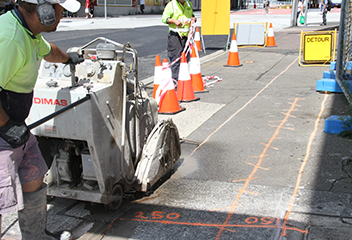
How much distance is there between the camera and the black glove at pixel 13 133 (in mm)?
2281

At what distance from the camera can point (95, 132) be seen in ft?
9.70

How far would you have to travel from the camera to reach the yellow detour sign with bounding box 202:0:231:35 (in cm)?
1259

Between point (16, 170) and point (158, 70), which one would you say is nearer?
point (16, 170)

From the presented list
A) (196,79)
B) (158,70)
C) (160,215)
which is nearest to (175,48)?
(196,79)

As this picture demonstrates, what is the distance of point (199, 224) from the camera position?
3.08m

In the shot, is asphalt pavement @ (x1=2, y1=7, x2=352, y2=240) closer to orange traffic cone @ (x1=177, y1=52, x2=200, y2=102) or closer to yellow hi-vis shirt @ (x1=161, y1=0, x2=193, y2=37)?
orange traffic cone @ (x1=177, y1=52, x2=200, y2=102)

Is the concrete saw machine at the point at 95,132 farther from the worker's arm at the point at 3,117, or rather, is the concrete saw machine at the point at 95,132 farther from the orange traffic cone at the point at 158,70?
the orange traffic cone at the point at 158,70

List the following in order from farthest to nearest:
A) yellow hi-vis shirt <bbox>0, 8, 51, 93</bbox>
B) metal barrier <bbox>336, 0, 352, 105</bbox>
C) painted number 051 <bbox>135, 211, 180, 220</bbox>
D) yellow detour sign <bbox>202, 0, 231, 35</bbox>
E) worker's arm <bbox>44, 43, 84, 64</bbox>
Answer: yellow detour sign <bbox>202, 0, 231, 35</bbox> → metal barrier <bbox>336, 0, 352, 105</bbox> → painted number 051 <bbox>135, 211, 180, 220</bbox> → worker's arm <bbox>44, 43, 84, 64</bbox> → yellow hi-vis shirt <bbox>0, 8, 51, 93</bbox>

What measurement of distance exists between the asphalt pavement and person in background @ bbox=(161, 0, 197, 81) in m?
1.32

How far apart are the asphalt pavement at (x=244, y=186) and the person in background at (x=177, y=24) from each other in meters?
1.32

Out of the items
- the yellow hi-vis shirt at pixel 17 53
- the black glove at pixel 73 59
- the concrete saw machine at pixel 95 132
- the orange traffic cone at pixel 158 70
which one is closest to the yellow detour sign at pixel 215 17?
the orange traffic cone at pixel 158 70

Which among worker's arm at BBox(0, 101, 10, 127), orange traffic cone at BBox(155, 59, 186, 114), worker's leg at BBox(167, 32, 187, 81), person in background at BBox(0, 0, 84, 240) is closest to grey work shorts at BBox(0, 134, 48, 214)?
person in background at BBox(0, 0, 84, 240)

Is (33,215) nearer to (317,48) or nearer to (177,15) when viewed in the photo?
→ (177,15)

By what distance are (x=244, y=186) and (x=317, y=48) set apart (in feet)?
24.8
